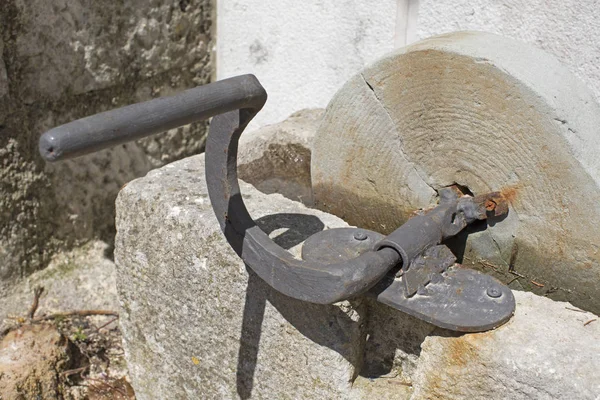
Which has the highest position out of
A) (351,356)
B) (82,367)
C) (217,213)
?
(217,213)

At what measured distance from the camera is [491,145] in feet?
5.48

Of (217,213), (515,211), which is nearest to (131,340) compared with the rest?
(217,213)

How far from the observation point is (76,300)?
8.61 ft

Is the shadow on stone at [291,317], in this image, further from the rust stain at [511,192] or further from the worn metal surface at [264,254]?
the rust stain at [511,192]

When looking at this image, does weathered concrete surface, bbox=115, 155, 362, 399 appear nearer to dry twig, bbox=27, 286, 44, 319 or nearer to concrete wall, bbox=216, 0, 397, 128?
dry twig, bbox=27, 286, 44, 319

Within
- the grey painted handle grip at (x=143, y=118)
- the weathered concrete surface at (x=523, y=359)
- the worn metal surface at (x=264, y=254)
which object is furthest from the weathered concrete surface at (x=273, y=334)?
the grey painted handle grip at (x=143, y=118)

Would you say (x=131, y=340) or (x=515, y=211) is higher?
(x=515, y=211)

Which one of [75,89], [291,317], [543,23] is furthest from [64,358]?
[543,23]

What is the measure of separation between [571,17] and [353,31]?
785mm

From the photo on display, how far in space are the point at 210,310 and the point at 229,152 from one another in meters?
0.48

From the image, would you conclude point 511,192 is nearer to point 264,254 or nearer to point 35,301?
point 264,254

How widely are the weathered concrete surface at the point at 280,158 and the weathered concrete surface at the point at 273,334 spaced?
0.28 m

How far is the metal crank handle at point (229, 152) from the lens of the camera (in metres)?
1.14

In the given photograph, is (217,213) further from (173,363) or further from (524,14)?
(524,14)
